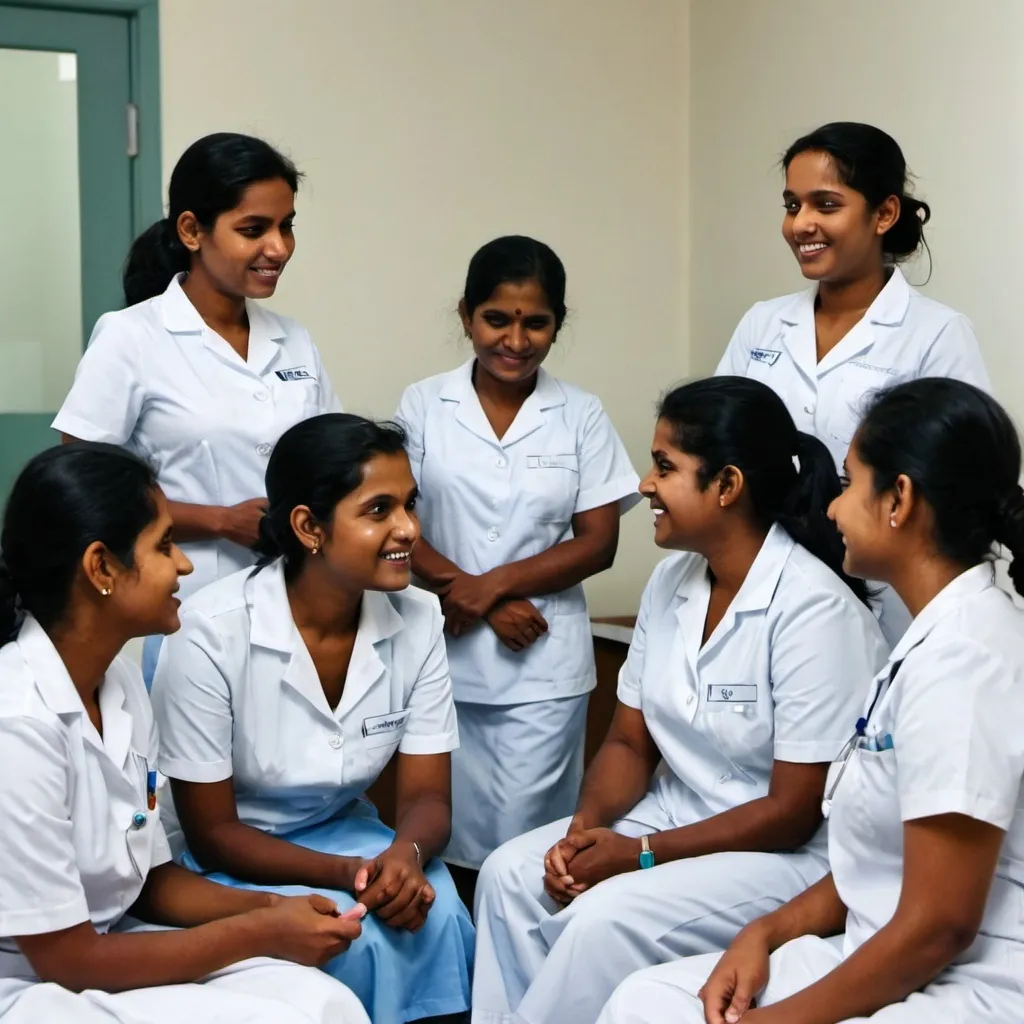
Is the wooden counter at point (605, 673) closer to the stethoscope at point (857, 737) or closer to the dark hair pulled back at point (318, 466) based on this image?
the dark hair pulled back at point (318, 466)

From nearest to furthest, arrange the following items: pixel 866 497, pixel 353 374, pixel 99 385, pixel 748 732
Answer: pixel 866 497
pixel 748 732
pixel 99 385
pixel 353 374

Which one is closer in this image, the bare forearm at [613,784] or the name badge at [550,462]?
the bare forearm at [613,784]

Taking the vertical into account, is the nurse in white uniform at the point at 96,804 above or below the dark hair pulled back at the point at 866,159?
below

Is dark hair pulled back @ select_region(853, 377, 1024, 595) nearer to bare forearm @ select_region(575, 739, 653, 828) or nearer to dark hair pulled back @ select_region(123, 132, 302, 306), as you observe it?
bare forearm @ select_region(575, 739, 653, 828)

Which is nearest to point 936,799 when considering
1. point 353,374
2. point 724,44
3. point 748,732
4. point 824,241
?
point 748,732

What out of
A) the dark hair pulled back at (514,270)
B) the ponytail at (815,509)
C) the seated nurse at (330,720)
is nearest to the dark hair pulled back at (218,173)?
the dark hair pulled back at (514,270)

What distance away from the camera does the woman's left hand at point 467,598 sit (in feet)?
8.28

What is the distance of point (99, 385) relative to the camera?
227 centimetres

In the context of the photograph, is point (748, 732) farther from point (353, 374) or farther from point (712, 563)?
point (353, 374)

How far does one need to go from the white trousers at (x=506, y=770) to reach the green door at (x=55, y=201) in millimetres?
1524

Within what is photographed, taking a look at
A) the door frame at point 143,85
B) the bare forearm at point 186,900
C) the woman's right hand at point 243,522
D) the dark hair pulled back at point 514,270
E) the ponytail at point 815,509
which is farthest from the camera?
the door frame at point 143,85

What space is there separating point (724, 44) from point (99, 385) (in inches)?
88.6

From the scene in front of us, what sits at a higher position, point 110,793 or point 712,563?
point 712,563

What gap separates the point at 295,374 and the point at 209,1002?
116 centimetres
